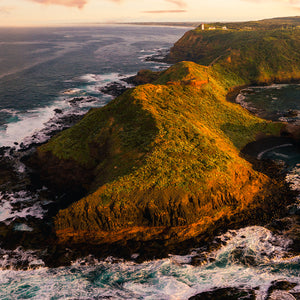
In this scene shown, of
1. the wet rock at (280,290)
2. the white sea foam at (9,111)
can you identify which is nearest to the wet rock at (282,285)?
the wet rock at (280,290)

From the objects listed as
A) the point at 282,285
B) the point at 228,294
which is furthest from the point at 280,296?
the point at 228,294

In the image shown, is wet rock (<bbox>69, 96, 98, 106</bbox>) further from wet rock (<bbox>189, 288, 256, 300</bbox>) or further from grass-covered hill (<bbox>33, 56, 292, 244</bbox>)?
wet rock (<bbox>189, 288, 256, 300</bbox>)

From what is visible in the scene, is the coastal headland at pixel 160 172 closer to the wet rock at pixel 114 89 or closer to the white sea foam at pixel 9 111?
the wet rock at pixel 114 89

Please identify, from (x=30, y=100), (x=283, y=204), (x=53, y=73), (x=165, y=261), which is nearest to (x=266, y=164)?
(x=283, y=204)

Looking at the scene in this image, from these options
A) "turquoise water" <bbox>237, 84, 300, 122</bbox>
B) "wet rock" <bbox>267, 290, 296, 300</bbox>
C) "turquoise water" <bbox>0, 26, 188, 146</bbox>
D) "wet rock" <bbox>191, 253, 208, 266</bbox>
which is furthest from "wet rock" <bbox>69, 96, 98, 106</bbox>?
"wet rock" <bbox>267, 290, 296, 300</bbox>

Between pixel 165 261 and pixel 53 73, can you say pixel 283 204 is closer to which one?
pixel 165 261
